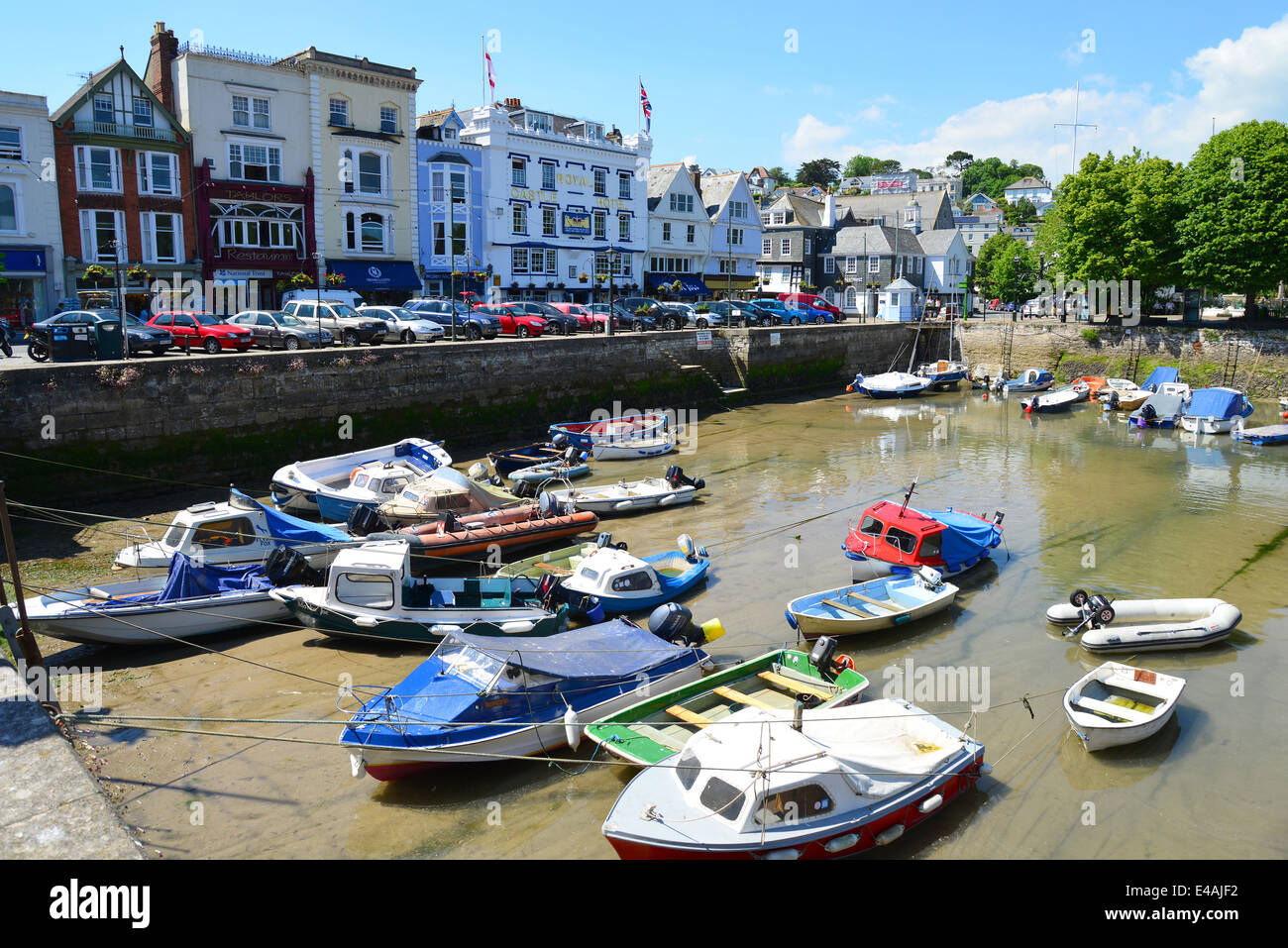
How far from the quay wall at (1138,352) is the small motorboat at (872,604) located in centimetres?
3418

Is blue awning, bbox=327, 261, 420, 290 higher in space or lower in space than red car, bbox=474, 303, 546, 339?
higher

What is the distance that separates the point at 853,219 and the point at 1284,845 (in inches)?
2560

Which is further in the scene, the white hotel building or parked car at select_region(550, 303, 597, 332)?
the white hotel building

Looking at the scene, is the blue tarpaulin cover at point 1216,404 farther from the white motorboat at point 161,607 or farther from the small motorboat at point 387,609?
the white motorboat at point 161,607

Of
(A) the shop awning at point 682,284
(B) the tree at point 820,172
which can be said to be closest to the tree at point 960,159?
(B) the tree at point 820,172

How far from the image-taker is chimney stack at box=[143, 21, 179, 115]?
3703cm

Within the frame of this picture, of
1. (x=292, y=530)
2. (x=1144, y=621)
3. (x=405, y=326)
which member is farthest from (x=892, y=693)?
(x=405, y=326)

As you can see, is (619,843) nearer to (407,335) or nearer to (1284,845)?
(1284,845)

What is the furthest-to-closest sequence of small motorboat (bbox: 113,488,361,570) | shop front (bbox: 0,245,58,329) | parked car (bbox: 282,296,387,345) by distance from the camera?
shop front (bbox: 0,245,58,329) → parked car (bbox: 282,296,387,345) → small motorboat (bbox: 113,488,361,570)

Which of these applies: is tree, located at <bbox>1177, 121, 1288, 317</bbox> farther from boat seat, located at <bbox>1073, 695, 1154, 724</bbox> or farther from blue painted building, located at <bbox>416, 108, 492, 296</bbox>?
boat seat, located at <bbox>1073, 695, 1154, 724</bbox>

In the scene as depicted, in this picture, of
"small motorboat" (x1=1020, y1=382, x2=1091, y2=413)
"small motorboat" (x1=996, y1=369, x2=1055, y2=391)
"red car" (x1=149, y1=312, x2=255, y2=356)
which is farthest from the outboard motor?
"small motorboat" (x1=996, y1=369, x2=1055, y2=391)

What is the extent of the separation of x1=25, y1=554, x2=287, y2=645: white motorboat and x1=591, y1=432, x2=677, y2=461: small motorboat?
43.9 feet

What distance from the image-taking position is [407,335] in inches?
1196

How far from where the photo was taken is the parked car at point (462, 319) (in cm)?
3278
